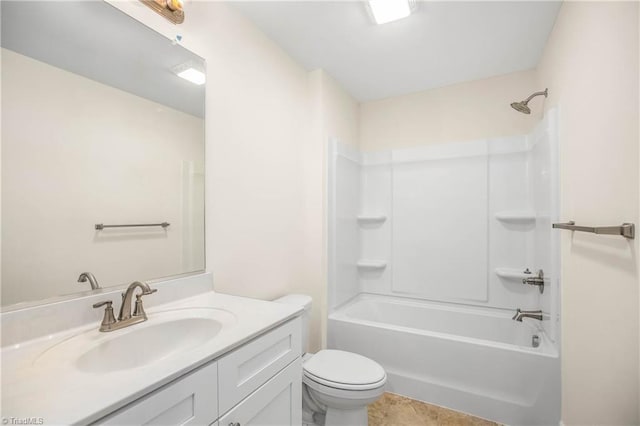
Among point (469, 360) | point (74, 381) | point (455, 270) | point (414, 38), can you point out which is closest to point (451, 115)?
point (414, 38)

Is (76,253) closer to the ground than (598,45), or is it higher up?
closer to the ground

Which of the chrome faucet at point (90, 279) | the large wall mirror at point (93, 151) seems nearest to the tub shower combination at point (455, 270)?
the large wall mirror at point (93, 151)

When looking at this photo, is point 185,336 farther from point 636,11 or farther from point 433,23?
point 433,23

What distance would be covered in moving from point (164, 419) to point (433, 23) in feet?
7.39

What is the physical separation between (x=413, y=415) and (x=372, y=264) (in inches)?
49.3

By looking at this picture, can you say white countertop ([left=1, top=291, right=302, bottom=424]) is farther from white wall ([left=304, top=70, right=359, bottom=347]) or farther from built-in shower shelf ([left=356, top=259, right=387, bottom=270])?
built-in shower shelf ([left=356, top=259, right=387, bottom=270])

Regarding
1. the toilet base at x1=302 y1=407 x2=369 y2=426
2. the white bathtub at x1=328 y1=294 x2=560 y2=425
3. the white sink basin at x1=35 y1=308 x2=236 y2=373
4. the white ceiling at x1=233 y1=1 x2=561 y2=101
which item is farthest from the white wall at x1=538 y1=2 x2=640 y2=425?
the white sink basin at x1=35 y1=308 x2=236 y2=373

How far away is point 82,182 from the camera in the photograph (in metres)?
1.00

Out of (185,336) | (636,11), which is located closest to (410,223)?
(636,11)

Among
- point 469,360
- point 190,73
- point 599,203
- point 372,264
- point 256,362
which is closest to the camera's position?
point 256,362

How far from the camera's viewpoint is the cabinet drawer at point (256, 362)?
85cm

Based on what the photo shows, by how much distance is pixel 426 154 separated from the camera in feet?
8.77

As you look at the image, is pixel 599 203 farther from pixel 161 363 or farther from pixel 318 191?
pixel 161 363

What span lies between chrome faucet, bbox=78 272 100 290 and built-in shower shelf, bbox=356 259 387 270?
218 cm
